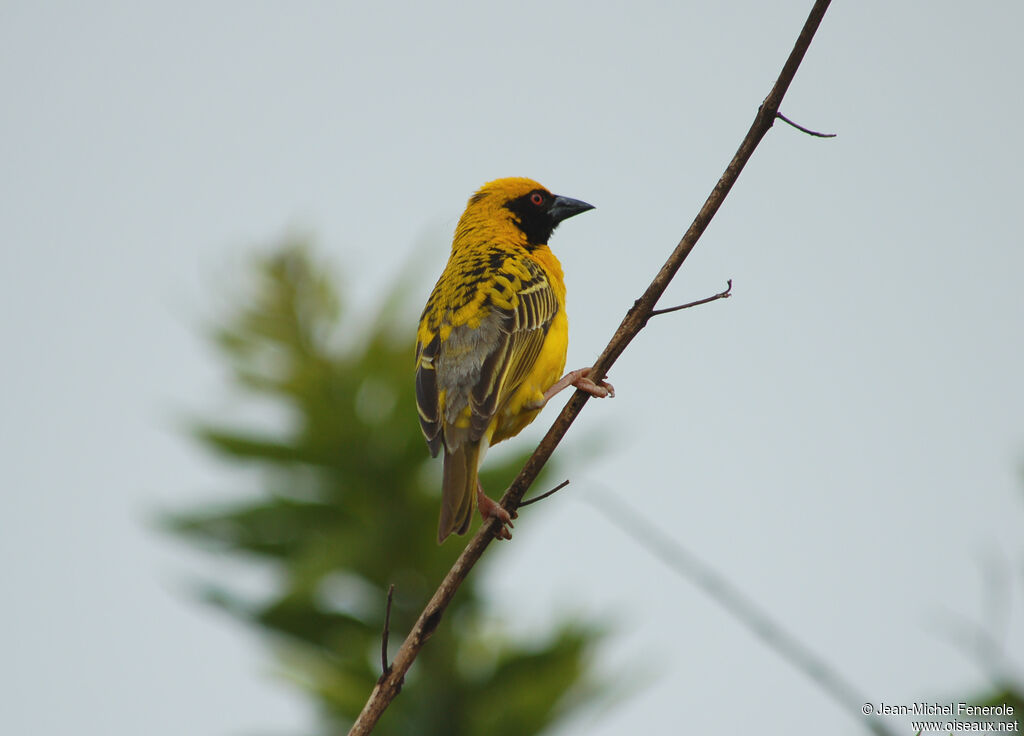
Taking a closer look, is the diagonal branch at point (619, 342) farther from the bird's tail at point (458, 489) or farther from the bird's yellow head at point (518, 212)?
the bird's yellow head at point (518, 212)

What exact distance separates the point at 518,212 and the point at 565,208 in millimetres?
271

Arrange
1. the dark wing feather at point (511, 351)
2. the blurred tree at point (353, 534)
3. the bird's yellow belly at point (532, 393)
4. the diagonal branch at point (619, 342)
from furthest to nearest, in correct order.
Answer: the blurred tree at point (353, 534) < the bird's yellow belly at point (532, 393) < the dark wing feather at point (511, 351) < the diagonal branch at point (619, 342)

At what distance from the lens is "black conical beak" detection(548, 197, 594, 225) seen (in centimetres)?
590

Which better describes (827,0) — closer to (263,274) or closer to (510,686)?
(510,686)

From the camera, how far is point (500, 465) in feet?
19.5

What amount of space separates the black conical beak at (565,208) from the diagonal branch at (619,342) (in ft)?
9.66

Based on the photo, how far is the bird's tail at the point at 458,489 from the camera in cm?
380

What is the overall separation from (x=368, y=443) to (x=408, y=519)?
520 mm

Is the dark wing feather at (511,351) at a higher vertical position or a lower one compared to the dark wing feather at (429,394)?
higher

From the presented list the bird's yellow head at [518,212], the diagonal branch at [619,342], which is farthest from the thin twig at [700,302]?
the bird's yellow head at [518,212]

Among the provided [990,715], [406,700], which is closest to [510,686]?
[406,700]

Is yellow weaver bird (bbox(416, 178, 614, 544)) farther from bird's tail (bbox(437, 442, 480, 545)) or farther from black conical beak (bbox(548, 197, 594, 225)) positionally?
black conical beak (bbox(548, 197, 594, 225))

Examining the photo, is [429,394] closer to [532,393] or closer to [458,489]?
[532,393]

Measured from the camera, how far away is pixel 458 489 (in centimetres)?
391
